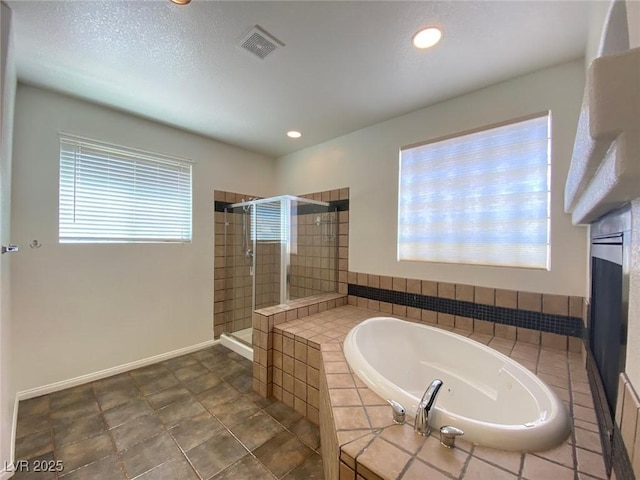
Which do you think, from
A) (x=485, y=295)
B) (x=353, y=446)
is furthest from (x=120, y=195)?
(x=485, y=295)

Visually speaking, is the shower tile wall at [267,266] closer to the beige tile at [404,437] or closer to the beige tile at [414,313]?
the beige tile at [414,313]

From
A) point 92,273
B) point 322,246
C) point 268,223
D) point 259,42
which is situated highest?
point 259,42

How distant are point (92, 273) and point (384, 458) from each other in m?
2.67

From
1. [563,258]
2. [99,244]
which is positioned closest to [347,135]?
[563,258]

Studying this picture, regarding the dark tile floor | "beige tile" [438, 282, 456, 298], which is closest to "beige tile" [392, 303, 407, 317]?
"beige tile" [438, 282, 456, 298]

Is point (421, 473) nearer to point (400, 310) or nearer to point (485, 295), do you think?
point (485, 295)

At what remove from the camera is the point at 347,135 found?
2904 millimetres

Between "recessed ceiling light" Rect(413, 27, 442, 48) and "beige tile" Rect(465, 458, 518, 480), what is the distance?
2.03m

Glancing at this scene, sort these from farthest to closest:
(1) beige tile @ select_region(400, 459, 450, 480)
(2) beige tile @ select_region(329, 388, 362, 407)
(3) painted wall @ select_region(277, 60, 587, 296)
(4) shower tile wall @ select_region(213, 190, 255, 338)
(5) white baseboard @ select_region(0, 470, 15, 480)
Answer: (4) shower tile wall @ select_region(213, 190, 255, 338) → (3) painted wall @ select_region(277, 60, 587, 296) → (5) white baseboard @ select_region(0, 470, 15, 480) → (2) beige tile @ select_region(329, 388, 362, 407) → (1) beige tile @ select_region(400, 459, 450, 480)

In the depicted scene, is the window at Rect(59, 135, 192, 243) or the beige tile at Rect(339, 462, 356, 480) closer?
the beige tile at Rect(339, 462, 356, 480)

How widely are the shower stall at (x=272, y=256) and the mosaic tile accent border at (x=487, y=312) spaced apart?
690 mm

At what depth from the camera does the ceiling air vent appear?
1472 millimetres

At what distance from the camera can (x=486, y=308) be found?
201 centimetres

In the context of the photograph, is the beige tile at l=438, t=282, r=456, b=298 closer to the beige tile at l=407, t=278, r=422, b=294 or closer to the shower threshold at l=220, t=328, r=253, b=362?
the beige tile at l=407, t=278, r=422, b=294
